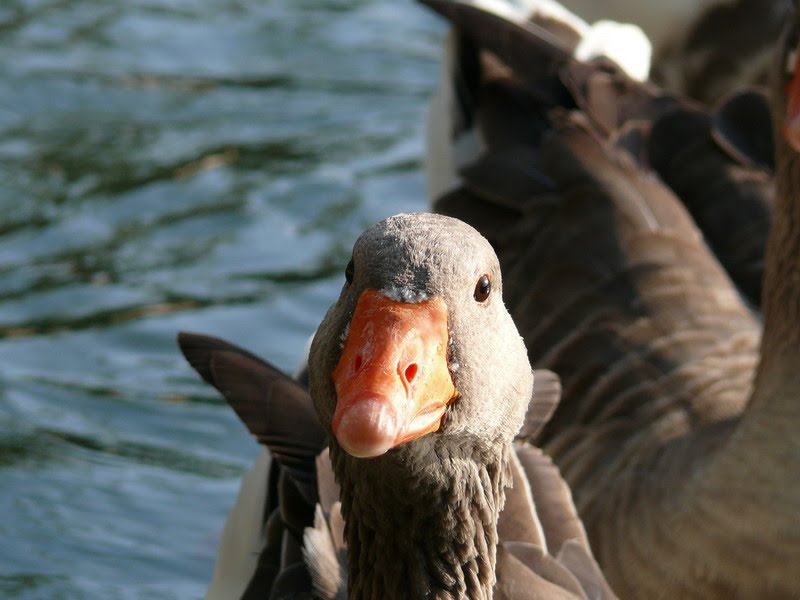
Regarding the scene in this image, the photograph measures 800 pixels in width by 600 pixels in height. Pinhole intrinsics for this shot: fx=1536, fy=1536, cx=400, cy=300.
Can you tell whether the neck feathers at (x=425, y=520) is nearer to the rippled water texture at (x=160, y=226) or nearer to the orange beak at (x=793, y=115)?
the orange beak at (x=793, y=115)

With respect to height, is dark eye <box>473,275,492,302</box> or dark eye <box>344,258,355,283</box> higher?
dark eye <box>473,275,492,302</box>

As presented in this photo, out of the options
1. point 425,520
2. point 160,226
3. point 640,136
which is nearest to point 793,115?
point 640,136

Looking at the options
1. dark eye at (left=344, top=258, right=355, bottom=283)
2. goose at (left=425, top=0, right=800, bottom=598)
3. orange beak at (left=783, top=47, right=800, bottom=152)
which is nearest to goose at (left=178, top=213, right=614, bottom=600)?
dark eye at (left=344, top=258, right=355, bottom=283)

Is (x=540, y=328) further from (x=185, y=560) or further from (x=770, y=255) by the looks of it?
(x=185, y=560)

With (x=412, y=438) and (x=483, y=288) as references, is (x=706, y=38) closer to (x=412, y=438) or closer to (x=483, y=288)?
(x=483, y=288)

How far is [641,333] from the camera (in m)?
5.35

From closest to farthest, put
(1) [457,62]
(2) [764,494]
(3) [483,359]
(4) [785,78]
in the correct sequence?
(3) [483,359] < (2) [764,494] < (4) [785,78] < (1) [457,62]

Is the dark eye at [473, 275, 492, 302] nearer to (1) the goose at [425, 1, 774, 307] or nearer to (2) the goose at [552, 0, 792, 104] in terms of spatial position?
(1) the goose at [425, 1, 774, 307]

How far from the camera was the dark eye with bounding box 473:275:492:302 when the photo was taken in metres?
3.16

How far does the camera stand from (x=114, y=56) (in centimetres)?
1011

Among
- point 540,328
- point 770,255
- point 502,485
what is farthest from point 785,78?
point 502,485

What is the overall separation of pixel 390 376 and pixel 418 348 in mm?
108

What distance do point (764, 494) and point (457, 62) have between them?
10.2ft

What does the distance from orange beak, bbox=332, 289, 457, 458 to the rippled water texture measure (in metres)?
3.10
